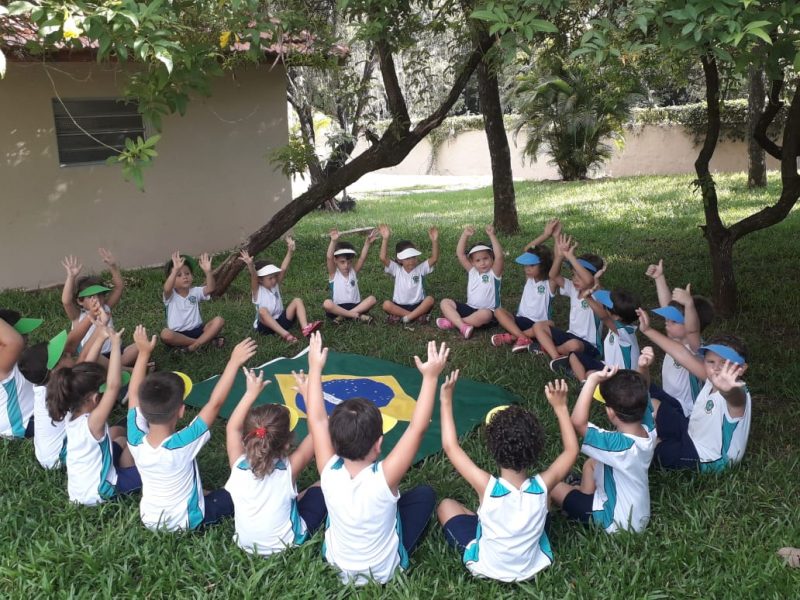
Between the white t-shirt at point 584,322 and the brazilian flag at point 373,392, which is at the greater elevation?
the white t-shirt at point 584,322

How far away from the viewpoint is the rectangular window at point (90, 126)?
838 cm

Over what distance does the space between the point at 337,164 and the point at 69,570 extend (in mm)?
Result: 11954

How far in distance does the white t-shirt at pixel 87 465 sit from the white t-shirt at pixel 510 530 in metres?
1.78

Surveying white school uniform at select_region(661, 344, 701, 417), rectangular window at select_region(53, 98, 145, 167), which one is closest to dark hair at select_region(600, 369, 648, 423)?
white school uniform at select_region(661, 344, 701, 417)

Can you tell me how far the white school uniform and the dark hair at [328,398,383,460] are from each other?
2112mm

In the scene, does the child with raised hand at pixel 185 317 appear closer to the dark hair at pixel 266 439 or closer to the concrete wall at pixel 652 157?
the dark hair at pixel 266 439

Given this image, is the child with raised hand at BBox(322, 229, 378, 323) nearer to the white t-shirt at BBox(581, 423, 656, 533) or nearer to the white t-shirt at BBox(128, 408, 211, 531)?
the white t-shirt at BBox(128, 408, 211, 531)

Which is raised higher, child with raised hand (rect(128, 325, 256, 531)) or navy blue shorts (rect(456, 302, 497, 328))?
child with raised hand (rect(128, 325, 256, 531))

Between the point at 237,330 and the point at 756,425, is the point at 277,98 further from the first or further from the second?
the point at 756,425

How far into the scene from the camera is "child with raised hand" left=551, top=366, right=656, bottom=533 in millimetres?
3014

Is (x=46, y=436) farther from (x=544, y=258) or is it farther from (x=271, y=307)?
(x=544, y=258)

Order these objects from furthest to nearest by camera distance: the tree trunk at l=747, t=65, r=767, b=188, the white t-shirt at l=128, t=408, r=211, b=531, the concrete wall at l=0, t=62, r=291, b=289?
the tree trunk at l=747, t=65, r=767, b=188
the concrete wall at l=0, t=62, r=291, b=289
the white t-shirt at l=128, t=408, r=211, b=531

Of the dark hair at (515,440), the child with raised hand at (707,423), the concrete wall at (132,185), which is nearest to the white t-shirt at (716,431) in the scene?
the child with raised hand at (707,423)

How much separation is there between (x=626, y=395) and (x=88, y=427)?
2388 millimetres
